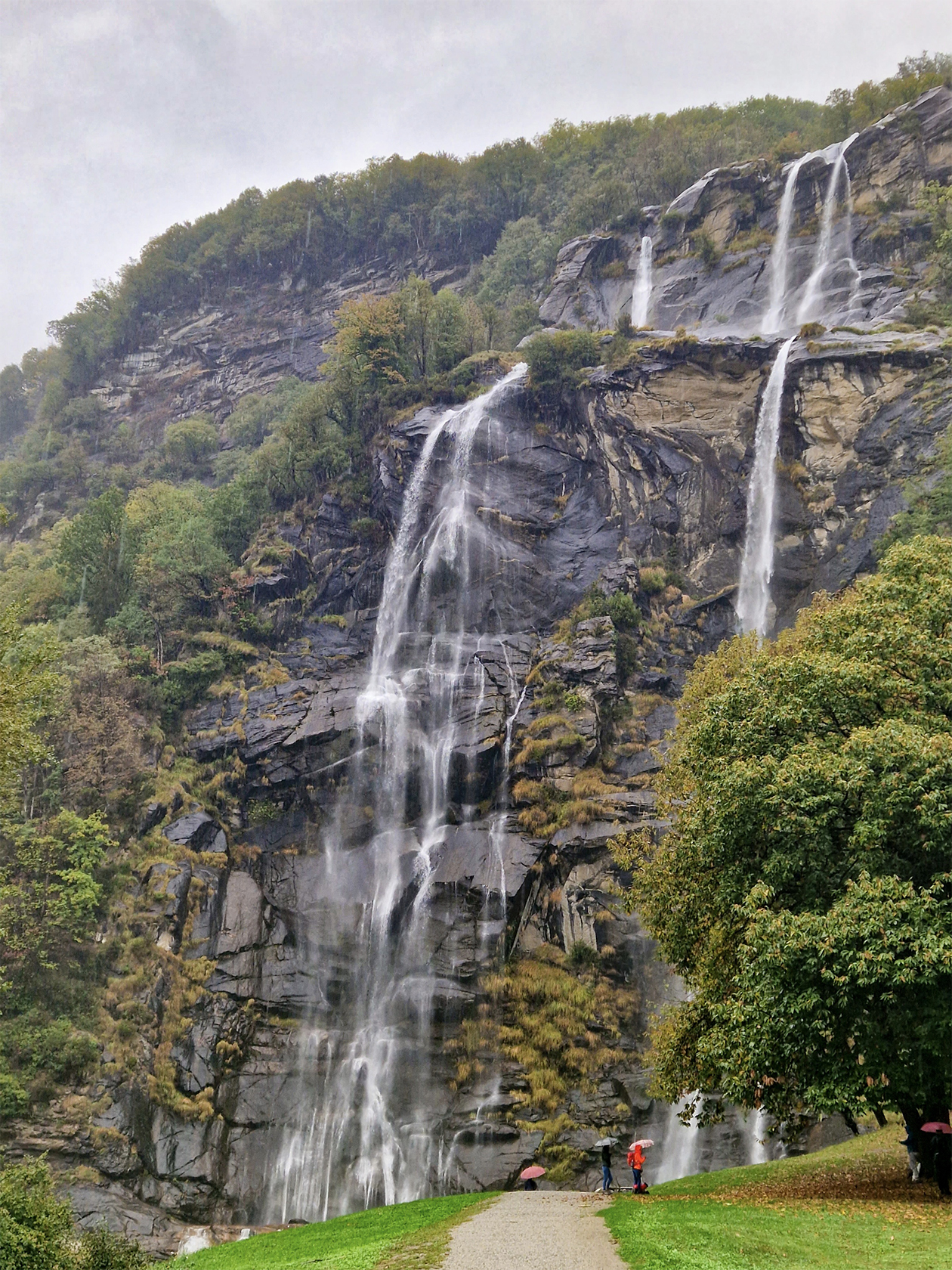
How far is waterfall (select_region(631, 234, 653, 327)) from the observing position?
5366cm

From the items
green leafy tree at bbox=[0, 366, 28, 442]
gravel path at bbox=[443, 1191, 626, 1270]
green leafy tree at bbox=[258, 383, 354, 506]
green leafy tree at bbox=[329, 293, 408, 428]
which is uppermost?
green leafy tree at bbox=[0, 366, 28, 442]

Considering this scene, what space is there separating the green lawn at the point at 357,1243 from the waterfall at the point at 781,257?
1683 inches

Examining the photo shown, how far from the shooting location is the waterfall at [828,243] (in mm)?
46250

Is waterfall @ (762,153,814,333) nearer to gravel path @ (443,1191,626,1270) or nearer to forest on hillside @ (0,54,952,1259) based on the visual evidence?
forest on hillside @ (0,54,952,1259)

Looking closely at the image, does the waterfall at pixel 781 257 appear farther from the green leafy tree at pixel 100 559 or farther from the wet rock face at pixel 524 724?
the green leafy tree at pixel 100 559

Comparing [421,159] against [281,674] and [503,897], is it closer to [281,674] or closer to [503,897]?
[281,674]

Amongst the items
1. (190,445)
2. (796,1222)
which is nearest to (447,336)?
(190,445)

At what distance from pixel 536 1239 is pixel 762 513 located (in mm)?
31647

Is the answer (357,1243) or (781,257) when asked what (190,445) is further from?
(357,1243)

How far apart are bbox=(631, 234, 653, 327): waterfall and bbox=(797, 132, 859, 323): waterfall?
9.43 m

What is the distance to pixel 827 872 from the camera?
1523cm

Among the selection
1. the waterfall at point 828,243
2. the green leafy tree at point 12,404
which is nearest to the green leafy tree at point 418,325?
the waterfall at point 828,243

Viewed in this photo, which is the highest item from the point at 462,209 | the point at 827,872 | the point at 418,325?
the point at 462,209

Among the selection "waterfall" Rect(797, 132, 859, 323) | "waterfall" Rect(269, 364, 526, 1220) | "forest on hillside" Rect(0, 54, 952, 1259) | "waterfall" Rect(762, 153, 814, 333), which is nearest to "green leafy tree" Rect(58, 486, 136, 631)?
"forest on hillside" Rect(0, 54, 952, 1259)
